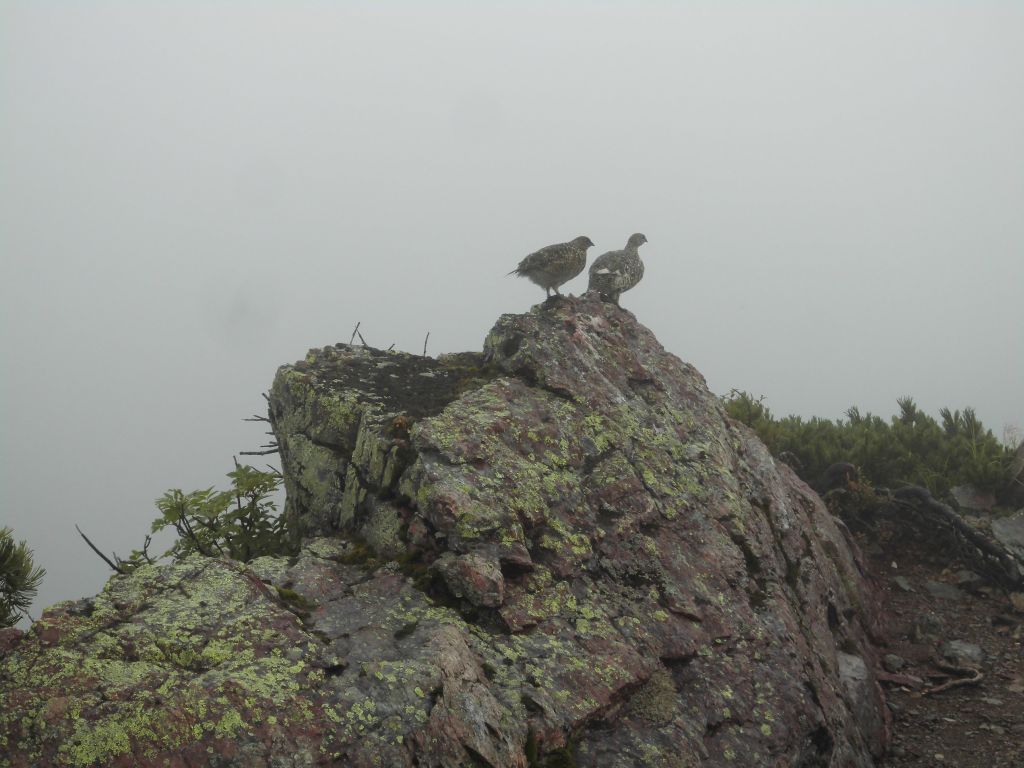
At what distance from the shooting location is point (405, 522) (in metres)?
6.22

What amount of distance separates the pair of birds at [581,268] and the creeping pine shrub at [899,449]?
4367 mm

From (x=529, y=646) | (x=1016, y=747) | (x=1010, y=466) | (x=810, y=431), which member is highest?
(x=810, y=431)

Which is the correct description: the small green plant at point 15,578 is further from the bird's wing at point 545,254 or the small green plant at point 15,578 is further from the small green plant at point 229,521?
the bird's wing at point 545,254

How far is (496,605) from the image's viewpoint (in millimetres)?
5668

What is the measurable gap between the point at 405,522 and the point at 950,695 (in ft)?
20.4

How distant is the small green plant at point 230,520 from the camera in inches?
314

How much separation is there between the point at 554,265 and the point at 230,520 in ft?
14.9

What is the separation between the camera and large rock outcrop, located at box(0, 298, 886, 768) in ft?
14.1

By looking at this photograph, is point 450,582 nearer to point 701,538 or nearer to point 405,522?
point 405,522

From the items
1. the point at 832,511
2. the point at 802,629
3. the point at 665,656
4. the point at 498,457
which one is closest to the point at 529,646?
the point at 665,656

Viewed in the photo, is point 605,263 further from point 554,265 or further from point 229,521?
point 229,521

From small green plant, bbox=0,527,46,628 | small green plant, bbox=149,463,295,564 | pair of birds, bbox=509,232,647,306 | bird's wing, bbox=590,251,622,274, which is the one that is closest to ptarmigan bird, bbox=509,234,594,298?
pair of birds, bbox=509,232,647,306

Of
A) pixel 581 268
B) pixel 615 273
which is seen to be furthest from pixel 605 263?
pixel 581 268

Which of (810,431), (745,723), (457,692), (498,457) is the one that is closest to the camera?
(457,692)
